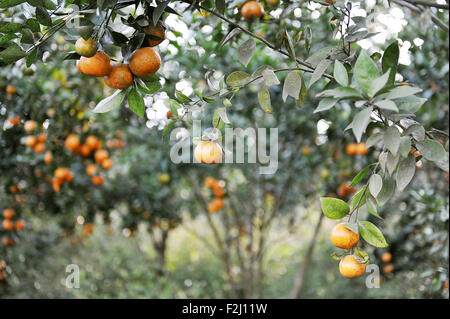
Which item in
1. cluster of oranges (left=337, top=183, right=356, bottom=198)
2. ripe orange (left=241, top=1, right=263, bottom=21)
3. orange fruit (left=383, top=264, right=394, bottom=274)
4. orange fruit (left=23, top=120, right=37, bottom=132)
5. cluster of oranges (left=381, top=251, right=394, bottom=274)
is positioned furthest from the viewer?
orange fruit (left=383, top=264, right=394, bottom=274)

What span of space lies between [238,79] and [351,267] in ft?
1.25

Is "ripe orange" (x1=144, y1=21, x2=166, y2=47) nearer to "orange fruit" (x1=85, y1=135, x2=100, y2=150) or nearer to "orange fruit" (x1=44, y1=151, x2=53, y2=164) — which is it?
"orange fruit" (x1=85, y1=135, x2=100, y2=150)

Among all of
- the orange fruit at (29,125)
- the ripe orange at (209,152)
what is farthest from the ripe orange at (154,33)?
the orange fruit at (29,125)

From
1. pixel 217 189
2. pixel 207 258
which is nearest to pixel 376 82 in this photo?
pixel 217 189

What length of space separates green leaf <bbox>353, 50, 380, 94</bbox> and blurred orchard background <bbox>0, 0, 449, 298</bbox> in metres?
0.18

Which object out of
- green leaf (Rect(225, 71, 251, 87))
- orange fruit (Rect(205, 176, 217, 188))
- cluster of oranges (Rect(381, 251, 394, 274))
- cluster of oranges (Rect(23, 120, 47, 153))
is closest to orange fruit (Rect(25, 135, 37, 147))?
cluster of oranges (Rect(23, 120, 47, 153))

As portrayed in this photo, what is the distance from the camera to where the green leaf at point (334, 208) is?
675 millimetres

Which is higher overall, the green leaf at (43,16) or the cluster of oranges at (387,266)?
the green leaf at (43,16)

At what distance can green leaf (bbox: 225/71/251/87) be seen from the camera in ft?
2.49

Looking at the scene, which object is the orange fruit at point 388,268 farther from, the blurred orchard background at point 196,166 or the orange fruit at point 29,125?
the orange fruit at point 29,125

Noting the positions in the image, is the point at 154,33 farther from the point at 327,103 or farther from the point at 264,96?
the point at 327,103

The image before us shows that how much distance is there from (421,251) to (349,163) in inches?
28.9

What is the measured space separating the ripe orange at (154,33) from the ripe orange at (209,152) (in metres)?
0.22
